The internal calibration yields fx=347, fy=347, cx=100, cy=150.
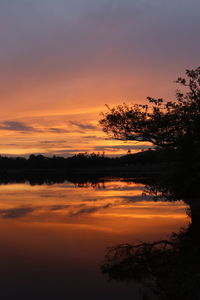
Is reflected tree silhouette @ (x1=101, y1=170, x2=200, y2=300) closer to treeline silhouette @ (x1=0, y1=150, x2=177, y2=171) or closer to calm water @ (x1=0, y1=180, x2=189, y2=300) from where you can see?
calm water @ (x1=0, y1=180, x2=189, y2=300)

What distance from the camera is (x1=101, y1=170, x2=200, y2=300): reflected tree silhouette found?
1060 cm

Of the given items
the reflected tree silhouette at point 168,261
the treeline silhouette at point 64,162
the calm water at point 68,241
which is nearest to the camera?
the reflected tree silhouette at point 168,261

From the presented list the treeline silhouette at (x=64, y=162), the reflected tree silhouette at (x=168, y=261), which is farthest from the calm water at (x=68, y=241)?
the treeline silhouette at (x=64, y=162)

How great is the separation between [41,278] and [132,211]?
Answer: 16788mm

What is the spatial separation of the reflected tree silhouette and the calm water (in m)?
0.63

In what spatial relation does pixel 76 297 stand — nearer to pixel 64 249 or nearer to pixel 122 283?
Result: pixel 122 283

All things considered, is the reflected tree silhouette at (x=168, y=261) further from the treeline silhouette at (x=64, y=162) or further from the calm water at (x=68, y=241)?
the treeline silhouette at (x=64, y=162)

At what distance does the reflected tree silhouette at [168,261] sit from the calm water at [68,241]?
0.63 metres

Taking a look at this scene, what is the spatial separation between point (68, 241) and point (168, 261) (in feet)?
21.2

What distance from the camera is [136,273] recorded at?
12969mm

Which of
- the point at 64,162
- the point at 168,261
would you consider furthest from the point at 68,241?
the point at 64,162

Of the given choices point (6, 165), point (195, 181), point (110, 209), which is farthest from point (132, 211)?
point (6, 165)

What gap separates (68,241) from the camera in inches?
732

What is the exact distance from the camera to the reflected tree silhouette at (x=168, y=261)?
34.8 feet
